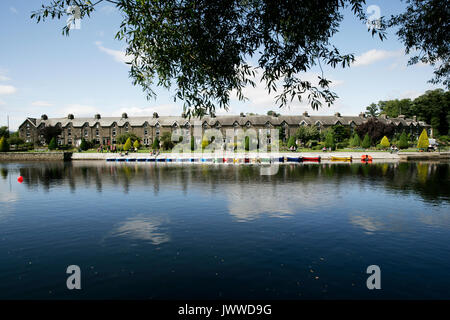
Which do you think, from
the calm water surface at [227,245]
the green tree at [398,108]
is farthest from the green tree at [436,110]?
the calm water surface at [227,245]

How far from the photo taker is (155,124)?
91.4 meters

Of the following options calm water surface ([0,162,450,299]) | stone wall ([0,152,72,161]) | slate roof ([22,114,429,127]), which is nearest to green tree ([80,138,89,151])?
stone wall ([0,152,72,161])

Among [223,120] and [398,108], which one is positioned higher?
[398,108]

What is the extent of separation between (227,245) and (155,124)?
279 feet

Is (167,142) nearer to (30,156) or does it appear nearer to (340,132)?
(30,156)

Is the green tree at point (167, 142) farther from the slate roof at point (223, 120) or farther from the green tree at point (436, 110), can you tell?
the green tree at point (436, 110)

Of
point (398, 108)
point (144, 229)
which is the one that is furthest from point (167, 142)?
point (398, 108)

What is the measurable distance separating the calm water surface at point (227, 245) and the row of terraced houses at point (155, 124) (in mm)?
70416

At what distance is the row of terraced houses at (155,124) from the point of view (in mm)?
89625

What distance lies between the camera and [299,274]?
330 inches

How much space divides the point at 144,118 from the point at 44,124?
3182cm

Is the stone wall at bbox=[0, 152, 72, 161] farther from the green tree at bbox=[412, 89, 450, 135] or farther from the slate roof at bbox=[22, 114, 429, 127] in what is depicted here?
the green tree at bbox=[412, 89, 450, 135]

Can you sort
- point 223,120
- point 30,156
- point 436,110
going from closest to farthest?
point 30,156
point 223,120
point 436,110

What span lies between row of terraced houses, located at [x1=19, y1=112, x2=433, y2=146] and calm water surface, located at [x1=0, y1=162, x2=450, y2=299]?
70416 millimetres
